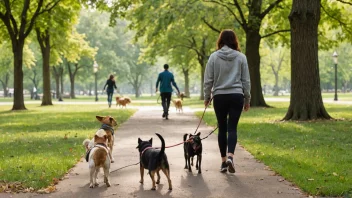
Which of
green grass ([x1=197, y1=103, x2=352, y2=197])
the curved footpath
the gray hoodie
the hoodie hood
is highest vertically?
the hoodie hood

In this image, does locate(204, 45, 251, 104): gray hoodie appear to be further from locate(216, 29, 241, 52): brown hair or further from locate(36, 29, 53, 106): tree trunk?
locate(36, 29, 53, 106): tree trunk

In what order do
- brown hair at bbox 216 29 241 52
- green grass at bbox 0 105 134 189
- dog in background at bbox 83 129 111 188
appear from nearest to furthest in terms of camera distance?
dog in background at bbox 83 129 111 188, green grass at bbox 0 105 134 189, brown hair at bbox 216 29 241 52

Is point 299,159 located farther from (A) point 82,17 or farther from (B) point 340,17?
(A) point 82,17

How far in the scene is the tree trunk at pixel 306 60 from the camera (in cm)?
1519

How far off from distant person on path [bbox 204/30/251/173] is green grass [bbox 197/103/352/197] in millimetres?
1024

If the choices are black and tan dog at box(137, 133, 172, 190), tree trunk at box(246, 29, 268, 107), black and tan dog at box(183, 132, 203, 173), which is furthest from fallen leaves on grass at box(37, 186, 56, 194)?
tree trunk at box(246, 29, 268, 107)

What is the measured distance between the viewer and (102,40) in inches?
2729

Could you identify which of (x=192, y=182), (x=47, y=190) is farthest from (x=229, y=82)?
(x=47, y=190)

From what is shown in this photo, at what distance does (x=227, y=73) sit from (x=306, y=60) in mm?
9029

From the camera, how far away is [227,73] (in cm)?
704

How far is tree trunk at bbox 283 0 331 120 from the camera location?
15.2 meters

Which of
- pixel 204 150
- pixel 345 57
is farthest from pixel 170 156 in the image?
pixel 345 57

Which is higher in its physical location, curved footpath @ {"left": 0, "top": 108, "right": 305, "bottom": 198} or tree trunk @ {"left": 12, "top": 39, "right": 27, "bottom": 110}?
tree trunk @ {"left": 12, "top": 39, "right": 27, "bottom": 110}

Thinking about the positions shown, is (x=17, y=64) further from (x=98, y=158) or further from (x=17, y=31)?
(x=98, y=158)
